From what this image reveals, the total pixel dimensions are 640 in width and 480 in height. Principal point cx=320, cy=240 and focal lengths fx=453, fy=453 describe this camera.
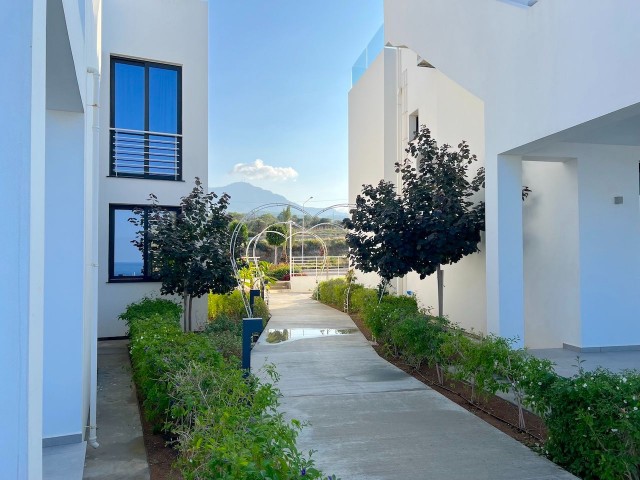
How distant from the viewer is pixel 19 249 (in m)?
1.60

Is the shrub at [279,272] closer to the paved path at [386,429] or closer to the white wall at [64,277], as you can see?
the paved path at [386,429]

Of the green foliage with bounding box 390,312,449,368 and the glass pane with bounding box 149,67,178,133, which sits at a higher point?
the glass pane with bounding box 149,67,178,133

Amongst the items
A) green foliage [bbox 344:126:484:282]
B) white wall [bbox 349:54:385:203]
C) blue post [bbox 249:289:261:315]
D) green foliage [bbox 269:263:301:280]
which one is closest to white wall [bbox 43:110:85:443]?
green foliage [bbox 344:126:484:282]

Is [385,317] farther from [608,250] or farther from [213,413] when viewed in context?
[213,413]

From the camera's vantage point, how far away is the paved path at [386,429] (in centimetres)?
368

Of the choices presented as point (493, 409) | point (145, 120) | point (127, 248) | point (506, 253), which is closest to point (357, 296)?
point (127, 248)

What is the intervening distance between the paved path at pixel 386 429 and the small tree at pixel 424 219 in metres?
1.85

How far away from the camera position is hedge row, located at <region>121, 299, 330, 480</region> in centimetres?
216

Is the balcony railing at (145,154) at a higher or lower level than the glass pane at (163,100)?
lower

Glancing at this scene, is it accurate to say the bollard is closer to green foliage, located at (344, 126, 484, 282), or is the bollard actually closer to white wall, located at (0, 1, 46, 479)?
green foliage, located at (344, 126, 484, 282)

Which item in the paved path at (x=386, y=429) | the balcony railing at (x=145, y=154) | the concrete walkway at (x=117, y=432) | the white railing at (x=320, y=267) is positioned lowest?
the concrete walkway at (x=117, y=432)

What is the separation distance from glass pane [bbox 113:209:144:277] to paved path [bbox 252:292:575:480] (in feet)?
12.2

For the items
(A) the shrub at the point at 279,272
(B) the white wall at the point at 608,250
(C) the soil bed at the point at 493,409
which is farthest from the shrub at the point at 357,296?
(A) the shrub at the point at 279,272

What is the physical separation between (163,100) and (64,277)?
273 inches
